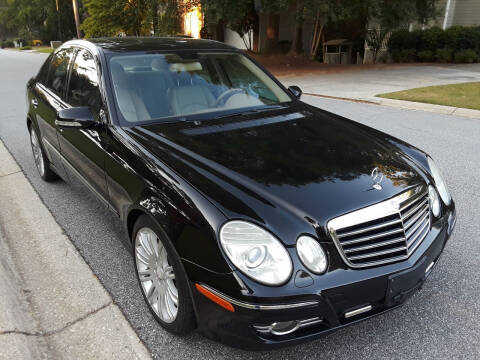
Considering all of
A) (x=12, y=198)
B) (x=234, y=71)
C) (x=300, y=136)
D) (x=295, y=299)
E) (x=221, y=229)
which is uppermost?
(x=234, y=71)

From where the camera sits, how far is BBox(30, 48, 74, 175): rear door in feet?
13.9

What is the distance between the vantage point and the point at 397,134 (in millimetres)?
6980

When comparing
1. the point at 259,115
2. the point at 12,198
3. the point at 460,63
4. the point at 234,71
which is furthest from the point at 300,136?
the point at 460,63

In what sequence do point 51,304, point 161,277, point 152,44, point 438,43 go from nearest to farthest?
point 161,277 → point 51,304 → point 152,44 → point 438,43

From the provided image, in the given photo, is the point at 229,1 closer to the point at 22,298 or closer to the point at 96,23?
the point at 96,23

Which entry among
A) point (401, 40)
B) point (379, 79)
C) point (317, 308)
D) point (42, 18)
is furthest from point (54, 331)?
point (42, 18)

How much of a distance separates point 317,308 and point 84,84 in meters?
2.71

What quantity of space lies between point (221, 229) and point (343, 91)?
1029 cm

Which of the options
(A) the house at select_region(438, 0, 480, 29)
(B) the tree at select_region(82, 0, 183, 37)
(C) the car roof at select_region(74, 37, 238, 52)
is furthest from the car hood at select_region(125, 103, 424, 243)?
(A) the house at select_region(438, 0, 480, 29)

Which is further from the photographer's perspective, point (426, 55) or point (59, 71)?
point (426, 55)

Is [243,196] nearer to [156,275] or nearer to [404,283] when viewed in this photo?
[156,275]

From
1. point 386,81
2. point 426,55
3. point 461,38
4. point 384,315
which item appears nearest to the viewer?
point 384,315

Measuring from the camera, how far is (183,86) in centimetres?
347

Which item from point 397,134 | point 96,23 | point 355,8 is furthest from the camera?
point 96,23
